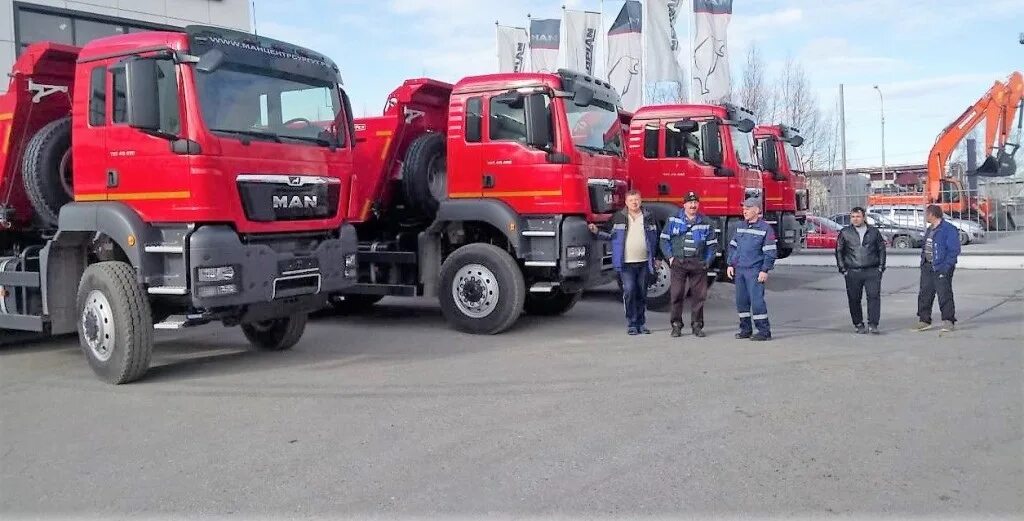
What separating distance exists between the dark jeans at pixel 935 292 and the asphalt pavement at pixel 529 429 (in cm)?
41

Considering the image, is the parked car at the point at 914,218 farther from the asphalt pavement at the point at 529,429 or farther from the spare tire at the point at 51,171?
the spare tire at the point at 51,171

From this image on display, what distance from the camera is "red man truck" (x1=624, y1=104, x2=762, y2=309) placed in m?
12.1

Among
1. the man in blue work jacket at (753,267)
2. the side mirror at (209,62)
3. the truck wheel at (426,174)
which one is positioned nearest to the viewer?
the side mirror at (209,62)

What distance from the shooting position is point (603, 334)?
32.0 ft

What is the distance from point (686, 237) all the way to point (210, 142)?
514cm

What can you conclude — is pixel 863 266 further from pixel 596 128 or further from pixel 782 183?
pixel 782 183

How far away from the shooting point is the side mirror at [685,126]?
1220cm

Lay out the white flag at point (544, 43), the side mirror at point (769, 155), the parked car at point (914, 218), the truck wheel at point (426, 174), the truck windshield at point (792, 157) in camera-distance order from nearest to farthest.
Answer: the truck wheel at point (426, 174) < the side mirror at point (769, 155) < the truck windshield at point (792, 157) < the parked car at point (914, 218) < the white flag at point (544, 43)

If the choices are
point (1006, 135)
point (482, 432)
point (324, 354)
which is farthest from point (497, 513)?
point (1006, 135)

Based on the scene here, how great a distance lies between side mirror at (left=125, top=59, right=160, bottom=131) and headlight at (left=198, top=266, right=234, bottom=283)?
1.16m

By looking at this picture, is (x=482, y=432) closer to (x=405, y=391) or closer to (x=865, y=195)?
(x=405, y=391)

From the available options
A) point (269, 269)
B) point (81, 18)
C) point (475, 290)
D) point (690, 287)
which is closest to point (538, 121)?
point (475, 290)

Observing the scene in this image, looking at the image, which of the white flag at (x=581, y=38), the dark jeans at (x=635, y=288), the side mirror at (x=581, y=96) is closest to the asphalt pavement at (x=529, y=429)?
the dark jeans at (x=635, y=288)

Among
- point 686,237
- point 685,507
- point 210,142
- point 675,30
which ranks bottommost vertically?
point 685,507
